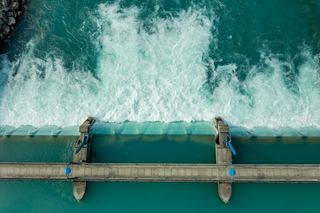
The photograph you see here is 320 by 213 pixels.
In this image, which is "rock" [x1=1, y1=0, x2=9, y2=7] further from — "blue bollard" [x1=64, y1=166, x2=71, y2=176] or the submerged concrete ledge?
"blue bollard" [x1=64, y1=166, x2=71, y2=176]

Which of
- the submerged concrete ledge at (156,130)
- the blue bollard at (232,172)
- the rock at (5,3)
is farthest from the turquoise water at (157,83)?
the blue bollard at (232,172)

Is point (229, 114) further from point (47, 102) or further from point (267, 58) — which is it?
point (47, 102)

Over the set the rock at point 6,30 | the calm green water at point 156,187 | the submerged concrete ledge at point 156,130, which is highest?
the rock at point 6,30

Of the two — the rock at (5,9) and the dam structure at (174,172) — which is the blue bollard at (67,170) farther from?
the rock at (5,9)

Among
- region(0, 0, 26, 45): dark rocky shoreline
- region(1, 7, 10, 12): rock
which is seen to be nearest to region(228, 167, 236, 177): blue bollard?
region(0, 0, 26, 45): dark rocky shoreline

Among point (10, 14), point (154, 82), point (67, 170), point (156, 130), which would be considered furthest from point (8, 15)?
point (156, 130)

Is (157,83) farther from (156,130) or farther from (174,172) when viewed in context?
(174,172)

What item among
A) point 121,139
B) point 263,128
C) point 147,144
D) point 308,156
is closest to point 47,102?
point 121,139
